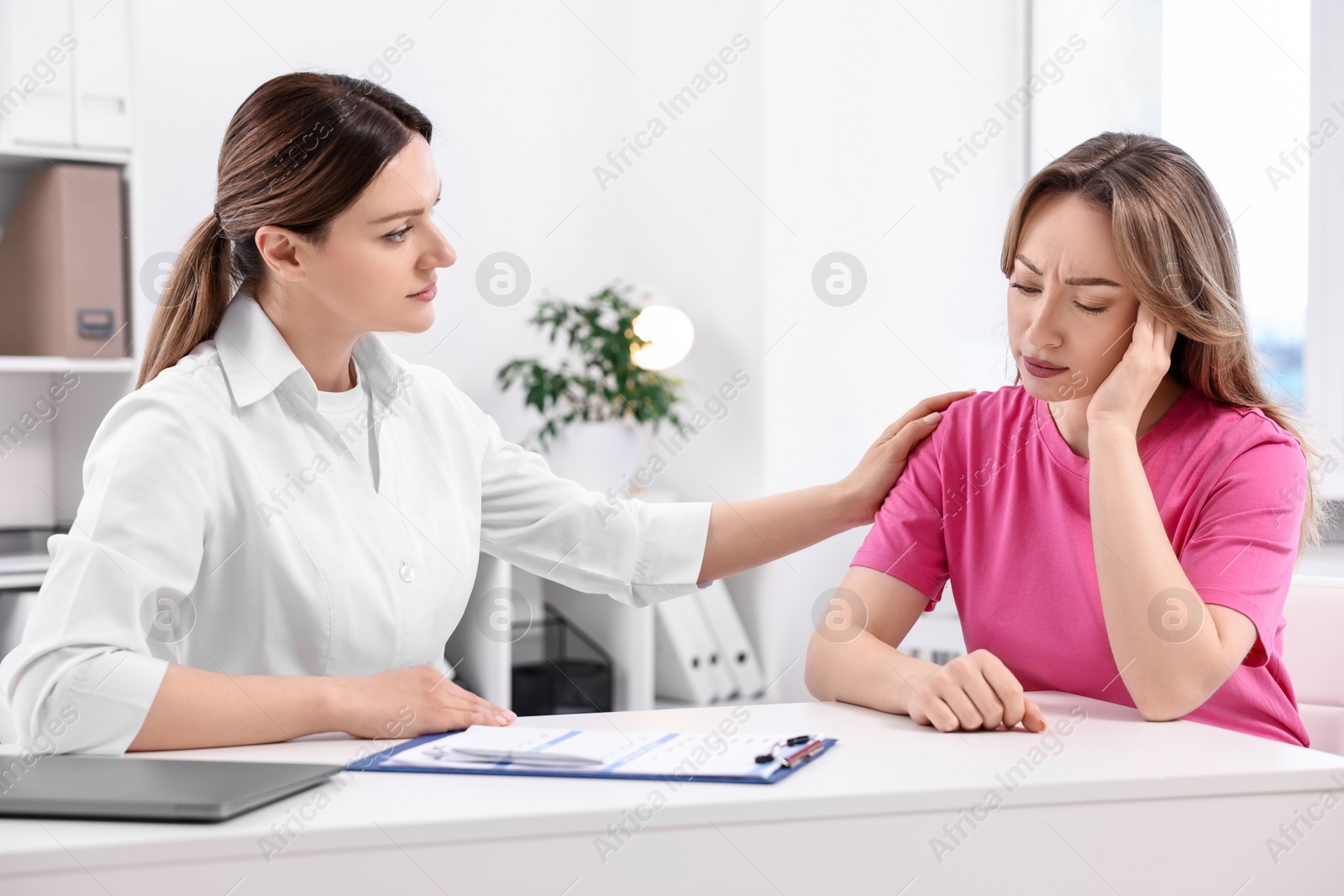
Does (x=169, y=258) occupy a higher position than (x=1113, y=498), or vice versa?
(x=169, y=258)

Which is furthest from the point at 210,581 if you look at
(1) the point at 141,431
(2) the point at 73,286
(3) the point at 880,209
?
(3) the point at 880,209

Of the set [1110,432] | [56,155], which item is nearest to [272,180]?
[1110,432]

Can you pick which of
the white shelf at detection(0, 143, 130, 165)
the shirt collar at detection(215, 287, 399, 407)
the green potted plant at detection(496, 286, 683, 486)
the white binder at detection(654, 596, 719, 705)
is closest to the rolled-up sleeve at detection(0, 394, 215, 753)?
the shirt collar at detection(215, 287, 399, 407)

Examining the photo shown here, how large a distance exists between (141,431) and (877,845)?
810 millimetres

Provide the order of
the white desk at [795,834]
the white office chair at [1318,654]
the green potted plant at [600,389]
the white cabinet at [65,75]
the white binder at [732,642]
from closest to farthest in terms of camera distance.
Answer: the white desk at [795,834], the white office chair at [1318,654], the white cabinet at [65,75], the green potted plant at [600,389], the white binder at [732,642]

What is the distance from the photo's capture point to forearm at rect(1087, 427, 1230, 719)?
115 centimetres

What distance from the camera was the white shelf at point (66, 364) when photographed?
8.13ft

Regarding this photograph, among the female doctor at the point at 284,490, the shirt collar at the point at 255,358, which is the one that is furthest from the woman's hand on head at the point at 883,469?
the shirt collar at the point at 255,358

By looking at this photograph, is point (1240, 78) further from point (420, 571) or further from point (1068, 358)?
point (420, 571)

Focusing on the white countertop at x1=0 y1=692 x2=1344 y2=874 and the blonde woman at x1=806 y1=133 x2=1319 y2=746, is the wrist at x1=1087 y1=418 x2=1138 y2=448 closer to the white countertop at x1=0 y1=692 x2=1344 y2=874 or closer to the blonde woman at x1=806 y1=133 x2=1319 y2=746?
the blonde woman at x1=806 y1=133 x2=1319 y2=746

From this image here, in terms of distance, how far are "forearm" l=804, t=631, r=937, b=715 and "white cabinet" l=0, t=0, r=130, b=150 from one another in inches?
81.7

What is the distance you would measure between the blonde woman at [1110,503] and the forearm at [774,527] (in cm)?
10

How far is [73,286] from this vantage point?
2498 millimetres

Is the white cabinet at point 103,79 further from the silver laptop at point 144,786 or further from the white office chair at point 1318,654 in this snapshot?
the white office chair at point 1318,654
